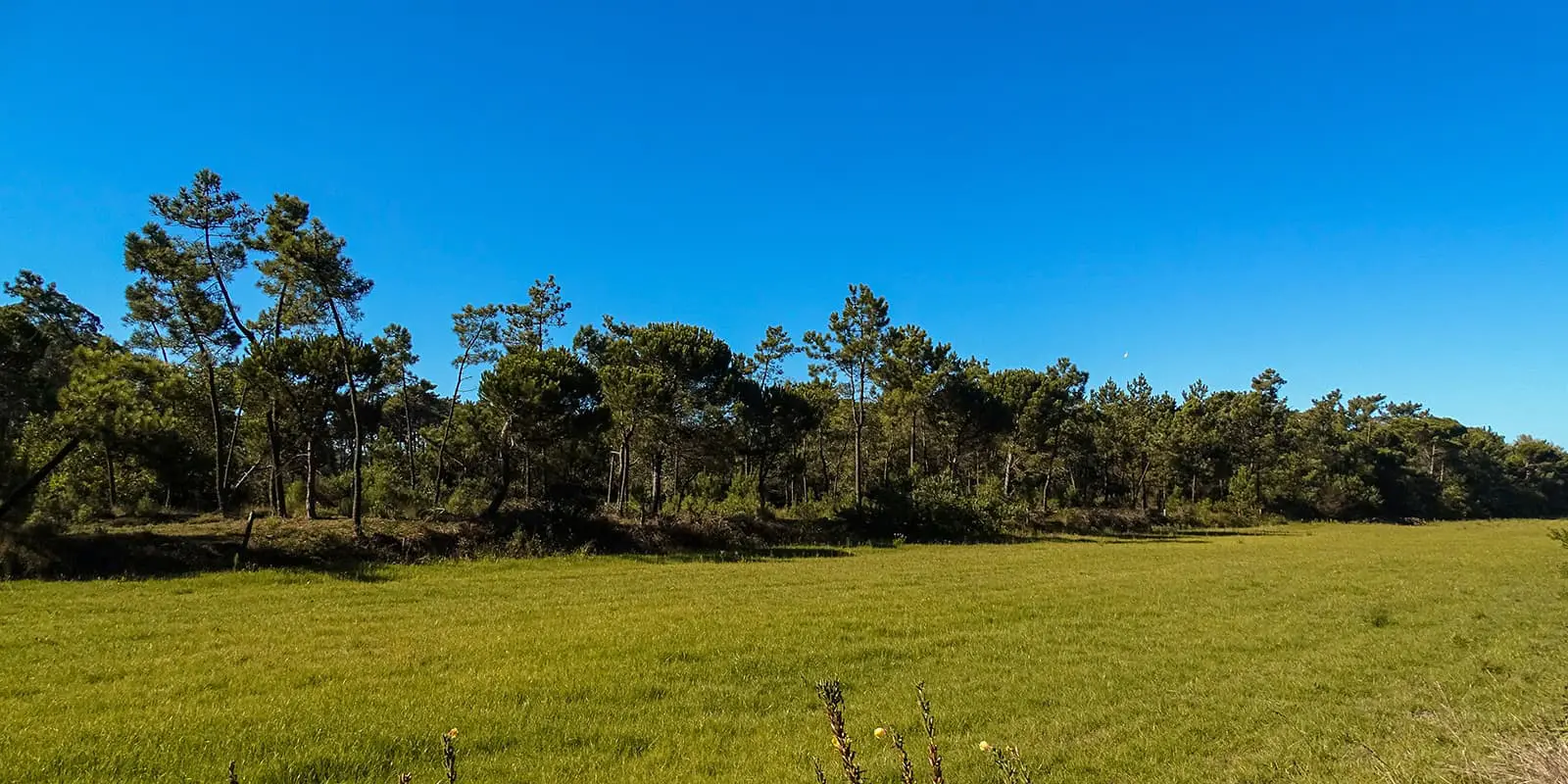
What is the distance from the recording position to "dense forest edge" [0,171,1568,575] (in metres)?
22.8

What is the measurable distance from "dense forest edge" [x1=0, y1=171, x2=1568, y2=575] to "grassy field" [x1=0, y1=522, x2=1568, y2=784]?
7924mm

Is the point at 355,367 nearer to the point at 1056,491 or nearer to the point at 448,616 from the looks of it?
the point at 448,616

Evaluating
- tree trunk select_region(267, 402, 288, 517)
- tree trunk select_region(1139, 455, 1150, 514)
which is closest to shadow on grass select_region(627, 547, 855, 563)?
tree trunk select_region(267, 402, 288, 517)

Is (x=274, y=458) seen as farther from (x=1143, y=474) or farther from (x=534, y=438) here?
(x=1143, y=474)

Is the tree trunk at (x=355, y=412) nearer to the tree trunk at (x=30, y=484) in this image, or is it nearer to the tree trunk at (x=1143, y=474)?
the tree trunk at (x=30, y=484)

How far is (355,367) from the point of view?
29078 mm

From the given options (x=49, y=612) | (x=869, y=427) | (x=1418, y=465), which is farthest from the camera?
(x=1418, y=465)

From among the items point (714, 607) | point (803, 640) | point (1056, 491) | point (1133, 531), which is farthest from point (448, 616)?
point (1056, 491)

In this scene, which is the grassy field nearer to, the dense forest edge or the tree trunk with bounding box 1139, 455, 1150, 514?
the dense forest edge

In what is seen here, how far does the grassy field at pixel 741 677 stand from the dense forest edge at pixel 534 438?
7.92 m

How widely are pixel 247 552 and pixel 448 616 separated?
11.9 m

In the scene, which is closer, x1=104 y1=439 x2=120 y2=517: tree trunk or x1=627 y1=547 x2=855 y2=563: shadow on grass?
x1=104 y1=439 x2=120 y2=517: tree trunk

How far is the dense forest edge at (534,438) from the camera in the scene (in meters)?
22.8

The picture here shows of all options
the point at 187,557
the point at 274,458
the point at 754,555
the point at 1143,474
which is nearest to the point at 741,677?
the point at 187,557
